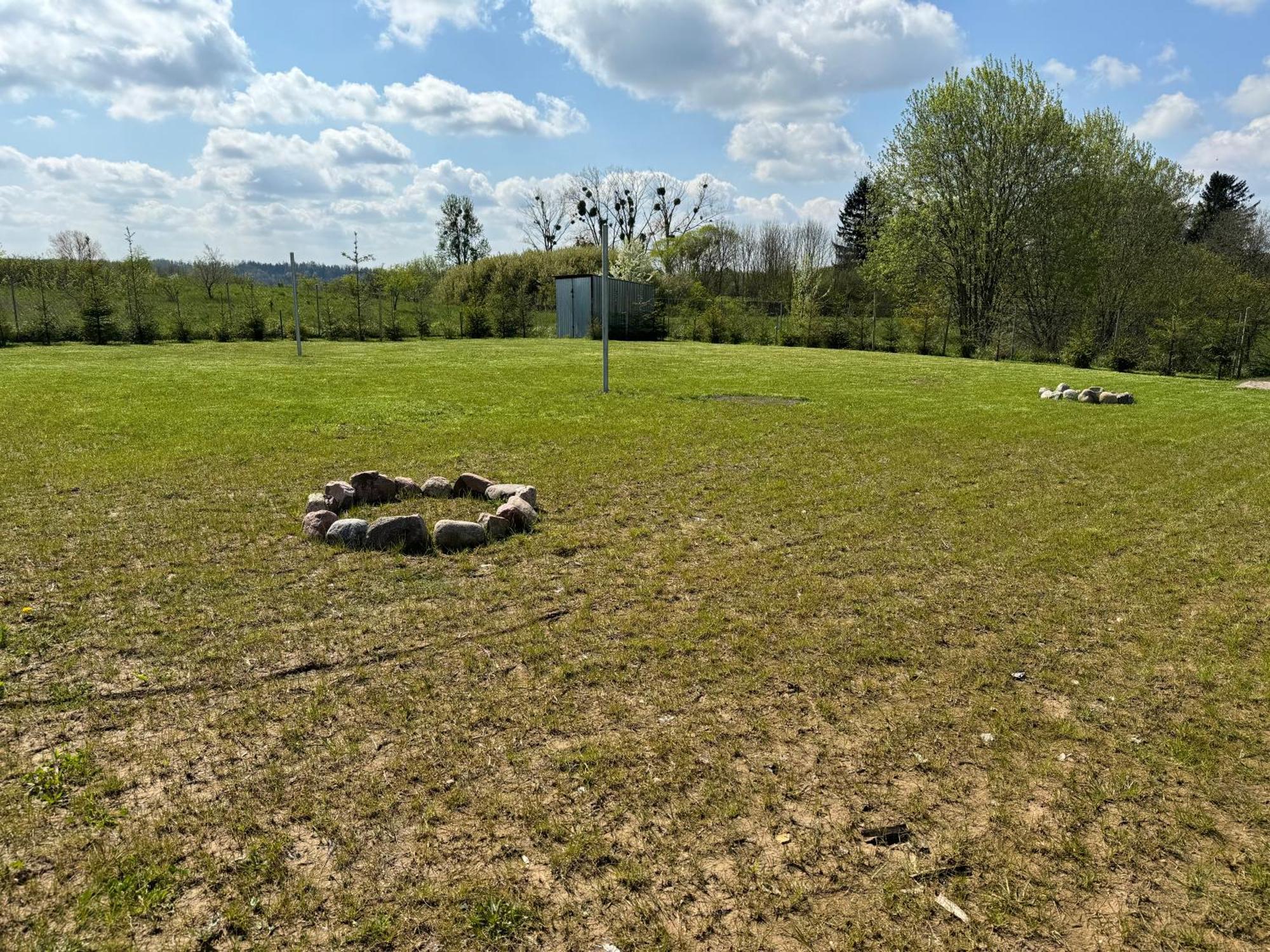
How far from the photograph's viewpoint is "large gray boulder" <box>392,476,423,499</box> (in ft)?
19.7

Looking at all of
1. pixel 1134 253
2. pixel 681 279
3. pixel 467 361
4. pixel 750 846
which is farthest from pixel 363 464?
pixel 681 279

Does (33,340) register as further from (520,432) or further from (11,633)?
(11,633)

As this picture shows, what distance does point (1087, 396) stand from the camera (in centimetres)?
1350

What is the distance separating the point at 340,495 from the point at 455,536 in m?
1.34

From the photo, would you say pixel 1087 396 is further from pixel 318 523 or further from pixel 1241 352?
pixel 318 523

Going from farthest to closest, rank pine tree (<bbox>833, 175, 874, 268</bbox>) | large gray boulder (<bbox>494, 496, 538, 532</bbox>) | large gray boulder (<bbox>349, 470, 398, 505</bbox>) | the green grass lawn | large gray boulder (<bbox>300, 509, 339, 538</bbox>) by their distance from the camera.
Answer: pine tree (<bbox>833, 175, 874, 268</bbox>) < large gray boulder (<bbox>349, 470, 398, 505</bbox>) < large gray boulder (<bbox>494, 496, 538, 532</bbox>) < large gray boulder (<bbox>300, 509, 339, 538</bbox>) < the green grass lawn

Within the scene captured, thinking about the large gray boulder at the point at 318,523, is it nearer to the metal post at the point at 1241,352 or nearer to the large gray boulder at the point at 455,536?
the large gray boulder at the point at 455,536

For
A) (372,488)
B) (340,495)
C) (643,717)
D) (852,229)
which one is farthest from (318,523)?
(852,229)

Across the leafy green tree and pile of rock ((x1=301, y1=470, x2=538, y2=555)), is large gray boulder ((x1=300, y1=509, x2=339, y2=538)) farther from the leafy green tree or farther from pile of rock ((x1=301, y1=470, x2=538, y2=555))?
the leafy green tree

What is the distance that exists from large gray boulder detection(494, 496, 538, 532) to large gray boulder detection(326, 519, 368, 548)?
0.91 metres

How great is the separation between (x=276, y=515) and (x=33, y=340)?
2625cm

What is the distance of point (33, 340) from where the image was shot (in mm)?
24609

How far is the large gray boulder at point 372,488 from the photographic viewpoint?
19.0 feet

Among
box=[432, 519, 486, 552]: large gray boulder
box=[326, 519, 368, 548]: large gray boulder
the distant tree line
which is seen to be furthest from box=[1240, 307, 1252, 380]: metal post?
box=[326, 519, 368, 548]: large gray boulder
